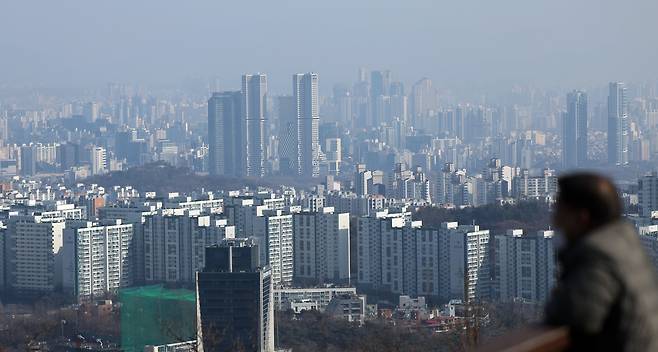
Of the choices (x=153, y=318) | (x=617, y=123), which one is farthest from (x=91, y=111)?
(x=153, y=318)

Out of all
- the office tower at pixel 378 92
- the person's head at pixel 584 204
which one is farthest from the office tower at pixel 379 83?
the person's head at pixel 584 204

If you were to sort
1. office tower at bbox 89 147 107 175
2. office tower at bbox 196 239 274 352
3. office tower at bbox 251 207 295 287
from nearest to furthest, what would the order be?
office tower at bbox 196 239 274 352 < office tower at bbox 251 207 295 287 < office tower at bbox 89 147 107 175

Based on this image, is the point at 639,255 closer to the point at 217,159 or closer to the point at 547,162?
the point at 547,162

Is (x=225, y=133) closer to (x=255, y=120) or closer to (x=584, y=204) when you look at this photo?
(x=255, y=120)

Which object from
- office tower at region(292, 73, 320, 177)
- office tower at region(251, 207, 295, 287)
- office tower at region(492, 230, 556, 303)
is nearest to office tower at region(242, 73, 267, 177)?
office tower at region(292, 73, 320, 177)

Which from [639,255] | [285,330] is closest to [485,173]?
[285,330]

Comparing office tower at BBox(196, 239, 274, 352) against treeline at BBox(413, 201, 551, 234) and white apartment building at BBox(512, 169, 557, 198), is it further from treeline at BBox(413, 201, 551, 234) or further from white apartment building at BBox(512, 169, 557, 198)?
white apartment building at BBox(512, 169, 557, 198)

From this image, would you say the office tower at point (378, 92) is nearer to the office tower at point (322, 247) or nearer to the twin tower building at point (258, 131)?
the twin tower building at point (258, 131)
